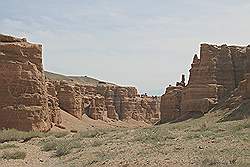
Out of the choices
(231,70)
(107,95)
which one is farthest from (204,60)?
(107,95)

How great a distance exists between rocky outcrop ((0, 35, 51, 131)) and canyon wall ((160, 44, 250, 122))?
90.8ft

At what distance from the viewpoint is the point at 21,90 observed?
94.4 feet

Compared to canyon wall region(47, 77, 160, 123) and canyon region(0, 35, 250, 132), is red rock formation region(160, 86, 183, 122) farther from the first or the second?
canyon wall region(47, 77, 160, 123)

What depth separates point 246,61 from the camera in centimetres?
5506

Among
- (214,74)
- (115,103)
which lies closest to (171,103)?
(214,74)

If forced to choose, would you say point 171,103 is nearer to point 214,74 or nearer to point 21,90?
point 214,74

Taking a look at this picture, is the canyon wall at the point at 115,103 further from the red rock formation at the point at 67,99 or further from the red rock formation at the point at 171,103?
the red rock formation at the point at 171,103

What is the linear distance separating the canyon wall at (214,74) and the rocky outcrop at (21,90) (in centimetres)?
2769

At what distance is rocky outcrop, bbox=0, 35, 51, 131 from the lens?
28.3m

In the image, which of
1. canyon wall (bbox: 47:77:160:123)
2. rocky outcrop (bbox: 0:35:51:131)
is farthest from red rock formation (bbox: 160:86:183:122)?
rocky outcrop (bbox: 0:35:51:131)

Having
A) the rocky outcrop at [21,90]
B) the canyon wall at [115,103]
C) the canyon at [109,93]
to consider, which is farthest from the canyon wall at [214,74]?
the rocky outcrop at [21,90]

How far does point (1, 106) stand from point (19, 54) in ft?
12.6

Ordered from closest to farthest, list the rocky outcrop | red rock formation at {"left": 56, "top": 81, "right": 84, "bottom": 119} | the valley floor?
the valley floor
the rocky outcrop
red rock formation at {"left": 56, "top": 81, "right": 84, "bottom": 119}

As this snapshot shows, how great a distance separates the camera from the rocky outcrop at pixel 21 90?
2831 cm
